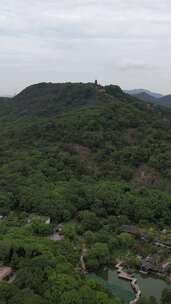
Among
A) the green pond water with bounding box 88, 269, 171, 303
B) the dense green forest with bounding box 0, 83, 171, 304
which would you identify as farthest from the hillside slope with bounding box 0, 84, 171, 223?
the green pond water with bounding box 88, 269, 171, 303

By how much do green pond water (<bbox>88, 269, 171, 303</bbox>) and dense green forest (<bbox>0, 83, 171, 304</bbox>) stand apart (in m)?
0.89

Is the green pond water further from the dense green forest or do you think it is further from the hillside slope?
the hillside slope

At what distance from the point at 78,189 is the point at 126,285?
40.0ft

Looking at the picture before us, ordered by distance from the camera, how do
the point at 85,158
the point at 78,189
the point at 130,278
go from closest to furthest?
the point at 130,278
the point at 78,189
the point at 85,158

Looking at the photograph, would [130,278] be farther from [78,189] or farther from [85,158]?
[85,158]

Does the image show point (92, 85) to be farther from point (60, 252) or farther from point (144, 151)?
point (60, 252)

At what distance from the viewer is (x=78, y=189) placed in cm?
3200

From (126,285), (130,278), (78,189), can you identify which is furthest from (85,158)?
(126,285)

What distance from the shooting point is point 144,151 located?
38688mm

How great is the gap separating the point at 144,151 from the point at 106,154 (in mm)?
3816

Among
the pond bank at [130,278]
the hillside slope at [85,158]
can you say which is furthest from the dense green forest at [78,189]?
the pond bank at [130,278]

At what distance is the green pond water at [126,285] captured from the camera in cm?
1944

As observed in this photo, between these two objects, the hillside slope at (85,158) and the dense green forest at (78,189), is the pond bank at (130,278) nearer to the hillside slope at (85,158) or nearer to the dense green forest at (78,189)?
the dense green forest at (78,189)

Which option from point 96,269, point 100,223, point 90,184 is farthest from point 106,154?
point 96,269
